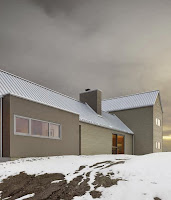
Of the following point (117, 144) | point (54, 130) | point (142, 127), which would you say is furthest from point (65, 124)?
point (142, 127)

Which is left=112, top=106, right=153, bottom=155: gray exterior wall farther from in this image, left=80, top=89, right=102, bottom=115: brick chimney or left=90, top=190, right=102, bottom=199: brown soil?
left=90, top=190, right=102, bottom=199: brown soil

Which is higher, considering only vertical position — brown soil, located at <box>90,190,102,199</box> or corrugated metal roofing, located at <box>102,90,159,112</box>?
corrugated metal roofing, located at <box>102,90,159,112</box>

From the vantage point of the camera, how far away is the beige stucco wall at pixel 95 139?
17.8 m

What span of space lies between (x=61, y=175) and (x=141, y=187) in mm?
3027

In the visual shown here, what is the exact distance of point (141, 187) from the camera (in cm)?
552

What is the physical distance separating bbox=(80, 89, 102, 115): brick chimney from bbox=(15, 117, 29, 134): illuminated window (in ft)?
39.6

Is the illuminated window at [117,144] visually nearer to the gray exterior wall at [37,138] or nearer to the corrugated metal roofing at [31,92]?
the corrugated metal roofing at [31,92]

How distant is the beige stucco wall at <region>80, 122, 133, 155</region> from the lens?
17750 mm

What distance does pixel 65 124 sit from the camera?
14.9m

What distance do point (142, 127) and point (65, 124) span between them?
14.5m

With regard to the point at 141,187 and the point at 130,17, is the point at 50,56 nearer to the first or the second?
the point at 130,17

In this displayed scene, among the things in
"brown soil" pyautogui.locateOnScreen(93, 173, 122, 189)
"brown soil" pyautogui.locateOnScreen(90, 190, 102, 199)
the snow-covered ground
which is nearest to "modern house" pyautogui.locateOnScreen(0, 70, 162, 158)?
the snow-covered ground

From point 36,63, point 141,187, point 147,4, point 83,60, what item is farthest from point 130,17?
point 141,187

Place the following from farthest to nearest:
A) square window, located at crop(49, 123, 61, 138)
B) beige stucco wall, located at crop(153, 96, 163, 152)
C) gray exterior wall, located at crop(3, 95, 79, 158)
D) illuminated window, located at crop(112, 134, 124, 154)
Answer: beige stucco wall, located at crop(153, 96, 163, 152)
illuminated window, located at crop(112, 134, 124, 154)
square window, located at crop(49, 123, 61, 138)
gray exterior wall, located at crop(3, 95, 79, 158)
